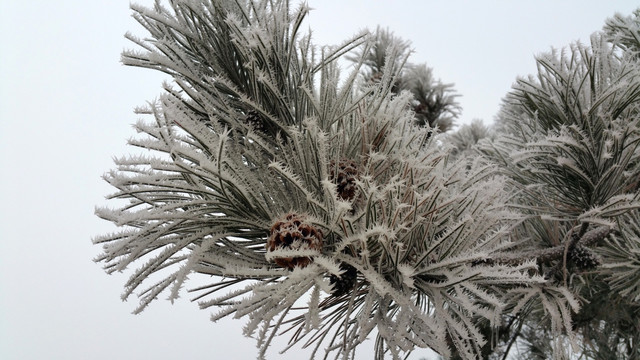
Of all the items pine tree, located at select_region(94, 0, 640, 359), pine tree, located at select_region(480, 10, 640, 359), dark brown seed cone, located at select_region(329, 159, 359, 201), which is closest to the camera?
pine tree, located at select_region(94, 0, 640, 359)

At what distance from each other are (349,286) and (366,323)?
0.12 metres

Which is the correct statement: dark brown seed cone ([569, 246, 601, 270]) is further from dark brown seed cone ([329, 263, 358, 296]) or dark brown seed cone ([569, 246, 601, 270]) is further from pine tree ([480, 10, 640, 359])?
dark brown seed cone ([329, 263, 358, 296])

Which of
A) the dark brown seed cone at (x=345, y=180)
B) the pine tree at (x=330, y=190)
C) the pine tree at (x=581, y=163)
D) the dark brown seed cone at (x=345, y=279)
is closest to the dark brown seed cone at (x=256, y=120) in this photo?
the pine tree at (x=330, y=190)

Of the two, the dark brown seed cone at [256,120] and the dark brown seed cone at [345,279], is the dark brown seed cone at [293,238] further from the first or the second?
the dark brown seed cone at [256,120]

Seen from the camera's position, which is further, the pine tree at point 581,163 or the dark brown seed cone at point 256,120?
the pine tree at point 581,163

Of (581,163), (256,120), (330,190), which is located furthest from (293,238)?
(581,163)

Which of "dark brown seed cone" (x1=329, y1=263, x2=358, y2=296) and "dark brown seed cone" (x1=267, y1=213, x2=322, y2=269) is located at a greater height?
"dark brown seed cone" (x1=267, y1=213, x2=322, y2=269)

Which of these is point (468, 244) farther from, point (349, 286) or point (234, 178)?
point (234, 178)

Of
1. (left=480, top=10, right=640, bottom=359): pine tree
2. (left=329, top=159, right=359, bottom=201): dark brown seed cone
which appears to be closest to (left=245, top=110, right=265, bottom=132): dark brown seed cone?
(left=329, top=159, right=359, bottom=201): dark brown seed cone

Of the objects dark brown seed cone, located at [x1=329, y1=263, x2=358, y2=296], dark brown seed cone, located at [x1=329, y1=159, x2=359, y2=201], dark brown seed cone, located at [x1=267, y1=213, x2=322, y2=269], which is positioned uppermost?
dark brown seed cone, located at [x1=329, y1=159, x2=359, y2=201]

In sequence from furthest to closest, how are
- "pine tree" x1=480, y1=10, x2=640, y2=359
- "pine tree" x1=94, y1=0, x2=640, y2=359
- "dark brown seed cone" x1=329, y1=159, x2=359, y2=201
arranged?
"pine tree" x1=480, y1=10, x2=640, y2=359 → "dark brown seed cone" x1=329, y1=159, x2=359, y2=201 → "pine tree" x1=94, y1=0, x2=640, y2=359

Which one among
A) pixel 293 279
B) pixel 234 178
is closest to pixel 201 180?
pixel 234 178

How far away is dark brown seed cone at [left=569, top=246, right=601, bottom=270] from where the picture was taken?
1.15m

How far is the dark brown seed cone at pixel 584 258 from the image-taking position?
45.1 inches
